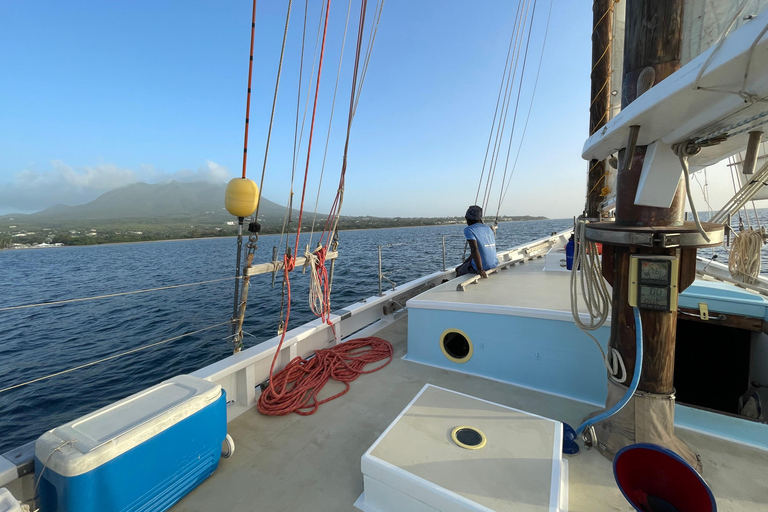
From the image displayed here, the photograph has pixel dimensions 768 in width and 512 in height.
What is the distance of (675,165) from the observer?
1398 mm

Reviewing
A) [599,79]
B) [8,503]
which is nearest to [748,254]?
[599,79]

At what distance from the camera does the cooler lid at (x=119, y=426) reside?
4.03 feet

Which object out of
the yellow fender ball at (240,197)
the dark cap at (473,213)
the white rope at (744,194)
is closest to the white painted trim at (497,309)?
the white rope at (744,194)

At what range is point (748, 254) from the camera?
3.29 metres

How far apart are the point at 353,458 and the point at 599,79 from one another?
5829 millimetres

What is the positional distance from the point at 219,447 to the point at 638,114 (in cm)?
255

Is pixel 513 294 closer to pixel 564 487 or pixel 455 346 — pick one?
pixel 455 346

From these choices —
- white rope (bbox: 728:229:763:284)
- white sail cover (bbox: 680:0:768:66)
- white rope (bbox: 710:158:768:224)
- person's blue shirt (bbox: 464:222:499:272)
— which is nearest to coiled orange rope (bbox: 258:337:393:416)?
person's blue shirt (bbox: 464:222:499:272)

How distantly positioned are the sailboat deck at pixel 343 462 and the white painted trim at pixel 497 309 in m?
0.62

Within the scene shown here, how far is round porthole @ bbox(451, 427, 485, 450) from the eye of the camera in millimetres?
1509

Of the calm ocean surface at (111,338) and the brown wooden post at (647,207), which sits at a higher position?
the brown wooden post at (647,207)

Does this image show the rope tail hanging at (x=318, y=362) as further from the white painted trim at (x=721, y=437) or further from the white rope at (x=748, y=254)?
the white rope at (x=748, y=254)

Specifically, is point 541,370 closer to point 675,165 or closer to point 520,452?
point 520,452

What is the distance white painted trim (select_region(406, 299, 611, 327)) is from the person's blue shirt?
1197mm
